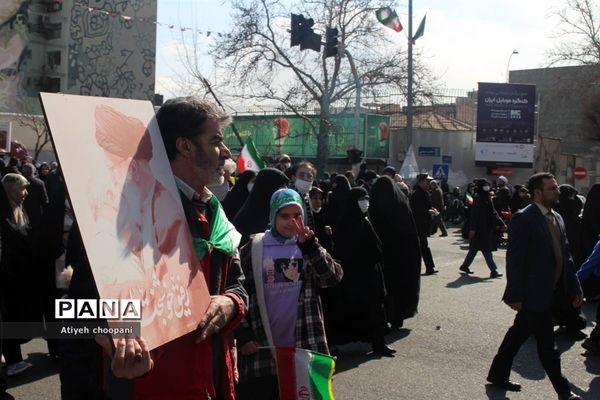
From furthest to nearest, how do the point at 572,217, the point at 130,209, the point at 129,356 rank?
the point at 572,217, the point at 130,209, the point at 129,356

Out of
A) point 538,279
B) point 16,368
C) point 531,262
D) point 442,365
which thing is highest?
point 531,262

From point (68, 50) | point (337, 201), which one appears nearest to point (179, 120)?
point (337, 201)

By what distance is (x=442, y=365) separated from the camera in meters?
6.65

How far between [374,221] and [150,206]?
6.56 metres

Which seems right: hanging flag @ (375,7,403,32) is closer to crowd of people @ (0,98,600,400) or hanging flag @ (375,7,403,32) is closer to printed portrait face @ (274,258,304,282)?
crowd of people @ (0,98,600,400)

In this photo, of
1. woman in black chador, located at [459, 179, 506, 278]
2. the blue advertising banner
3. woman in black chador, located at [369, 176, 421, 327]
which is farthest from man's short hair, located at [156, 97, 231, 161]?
the blue advertising banner

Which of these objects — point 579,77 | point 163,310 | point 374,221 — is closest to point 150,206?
point 163,310

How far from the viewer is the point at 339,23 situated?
30016 millimetres

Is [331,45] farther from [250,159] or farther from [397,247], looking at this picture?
[397,247]

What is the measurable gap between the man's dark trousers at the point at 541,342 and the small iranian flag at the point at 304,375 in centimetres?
264

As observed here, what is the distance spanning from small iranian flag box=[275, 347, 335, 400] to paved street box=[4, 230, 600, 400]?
215 cm

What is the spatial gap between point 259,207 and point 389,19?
1946 centimetres

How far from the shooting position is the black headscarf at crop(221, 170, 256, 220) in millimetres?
7184

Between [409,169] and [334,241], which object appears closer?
[334,241]
